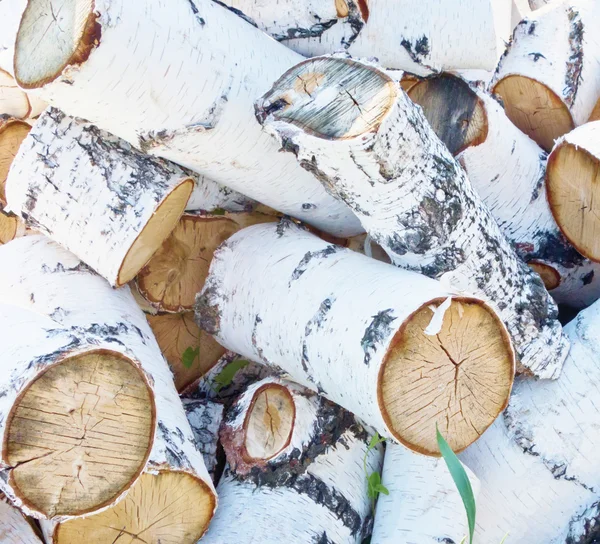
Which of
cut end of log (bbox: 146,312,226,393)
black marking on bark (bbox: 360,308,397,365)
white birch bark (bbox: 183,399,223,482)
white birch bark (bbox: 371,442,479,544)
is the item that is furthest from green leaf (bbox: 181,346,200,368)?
black marking on bark (bbox: 360,308,397,365)

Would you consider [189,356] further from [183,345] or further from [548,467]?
[548,467]

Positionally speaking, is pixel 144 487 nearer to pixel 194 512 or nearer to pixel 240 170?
pixel 194 512

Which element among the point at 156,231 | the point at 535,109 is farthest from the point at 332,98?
the point at 535,109

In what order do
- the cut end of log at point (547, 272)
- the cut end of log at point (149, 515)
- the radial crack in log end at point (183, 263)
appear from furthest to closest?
the cut end of log at point (547, 272) < the radial crack in log end at point (183, 263) < the cut end of log at point (149, 515)

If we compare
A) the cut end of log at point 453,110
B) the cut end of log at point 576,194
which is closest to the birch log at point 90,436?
the cut end of log at point 453,110

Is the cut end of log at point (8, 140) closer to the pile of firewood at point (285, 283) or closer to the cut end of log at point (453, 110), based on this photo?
the pile of firewood at point (285, 283)

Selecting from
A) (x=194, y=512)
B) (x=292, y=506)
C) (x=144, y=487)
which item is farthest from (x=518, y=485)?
(x=144, y=487)
